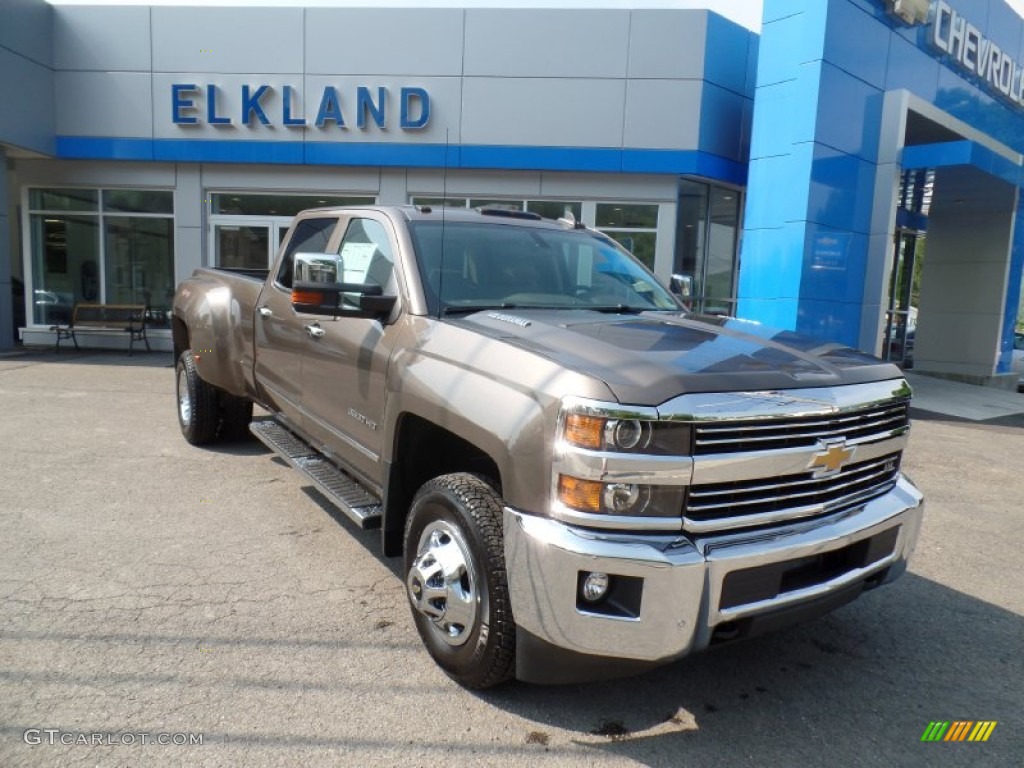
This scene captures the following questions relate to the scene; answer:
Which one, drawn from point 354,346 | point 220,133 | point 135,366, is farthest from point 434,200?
point 354,346

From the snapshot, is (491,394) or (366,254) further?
(366,254)

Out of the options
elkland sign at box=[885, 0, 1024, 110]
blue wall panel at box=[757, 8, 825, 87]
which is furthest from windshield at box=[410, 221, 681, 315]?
elkland sign at box=[885, 0, 1024, 110]

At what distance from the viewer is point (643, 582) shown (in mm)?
2350

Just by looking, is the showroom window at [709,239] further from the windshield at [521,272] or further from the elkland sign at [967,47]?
the windshield at [521,272]

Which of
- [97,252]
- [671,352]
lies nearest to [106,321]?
[97,252]

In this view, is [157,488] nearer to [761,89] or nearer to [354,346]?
[354,346]

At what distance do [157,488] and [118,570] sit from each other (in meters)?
1.57

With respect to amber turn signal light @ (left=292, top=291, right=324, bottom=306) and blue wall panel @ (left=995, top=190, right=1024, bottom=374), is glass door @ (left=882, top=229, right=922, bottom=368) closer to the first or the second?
blue wall panel @ (left=995, top=190, right=1024, bottom=374)

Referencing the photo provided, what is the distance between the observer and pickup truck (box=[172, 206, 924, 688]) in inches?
94.3

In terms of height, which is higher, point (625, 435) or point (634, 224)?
point (634, 224)

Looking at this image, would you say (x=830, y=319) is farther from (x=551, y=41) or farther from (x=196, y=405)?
(x=196, y=405)

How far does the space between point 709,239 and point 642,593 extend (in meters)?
13.4

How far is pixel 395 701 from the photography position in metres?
2.89

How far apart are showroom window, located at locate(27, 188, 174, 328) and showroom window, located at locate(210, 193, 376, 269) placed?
3.35ft
